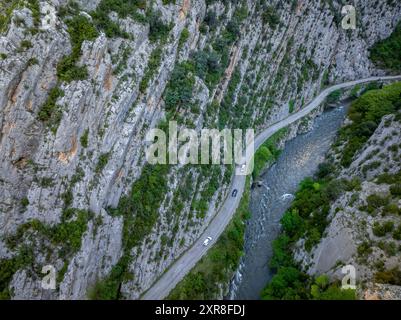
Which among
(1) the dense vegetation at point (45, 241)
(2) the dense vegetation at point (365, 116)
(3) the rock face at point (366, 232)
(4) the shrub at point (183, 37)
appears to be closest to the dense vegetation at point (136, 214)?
(1) the dense vegetation at point (45, 241)

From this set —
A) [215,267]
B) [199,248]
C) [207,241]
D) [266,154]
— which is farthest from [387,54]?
[215,267]

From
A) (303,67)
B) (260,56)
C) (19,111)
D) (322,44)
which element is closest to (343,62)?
(322,44)

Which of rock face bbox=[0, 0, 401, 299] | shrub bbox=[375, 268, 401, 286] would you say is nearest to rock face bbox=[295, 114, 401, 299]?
shrub bbox=[375, 268, 401, 286]

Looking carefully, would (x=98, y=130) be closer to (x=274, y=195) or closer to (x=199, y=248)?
(x=199, y=248)

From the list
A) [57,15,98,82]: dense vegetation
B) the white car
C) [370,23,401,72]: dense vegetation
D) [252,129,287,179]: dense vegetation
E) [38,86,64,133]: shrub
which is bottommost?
the white car

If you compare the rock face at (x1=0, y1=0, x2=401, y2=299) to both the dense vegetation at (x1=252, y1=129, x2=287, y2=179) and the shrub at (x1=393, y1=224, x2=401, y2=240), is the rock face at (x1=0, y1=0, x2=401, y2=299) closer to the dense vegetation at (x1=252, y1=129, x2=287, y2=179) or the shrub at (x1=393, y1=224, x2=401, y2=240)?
the shrub at (x1=393, y1=224, x2=401, y2=240)

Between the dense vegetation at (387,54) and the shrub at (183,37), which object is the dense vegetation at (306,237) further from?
the dense vegetation at (387,54)
